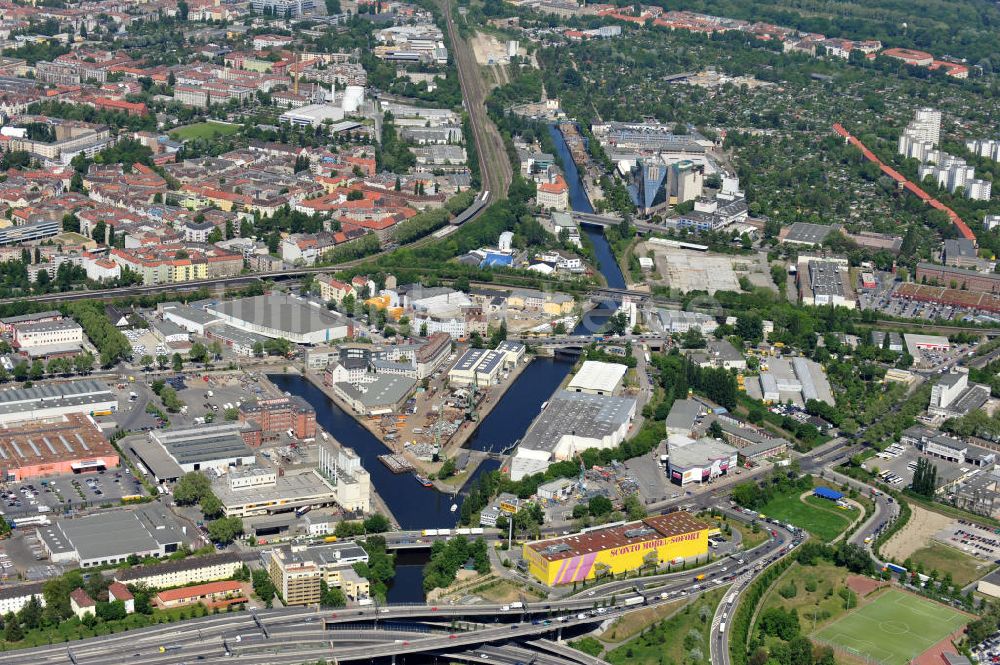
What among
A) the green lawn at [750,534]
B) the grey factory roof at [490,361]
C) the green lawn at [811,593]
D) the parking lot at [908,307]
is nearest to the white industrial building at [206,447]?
the grey factory roof at [490,361]

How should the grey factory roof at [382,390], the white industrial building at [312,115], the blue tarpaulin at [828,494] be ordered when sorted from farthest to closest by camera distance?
the white industrial building at [312,115]
the grey factory roof at [382,390]
the blue tarpaulin at [828,494]

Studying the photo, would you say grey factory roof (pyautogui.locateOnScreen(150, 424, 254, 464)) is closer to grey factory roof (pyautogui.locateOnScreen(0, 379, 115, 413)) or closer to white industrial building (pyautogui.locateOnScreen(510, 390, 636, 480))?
grey factory roof (pyautogui.locateOnScreen(0, 379, 115, 413))

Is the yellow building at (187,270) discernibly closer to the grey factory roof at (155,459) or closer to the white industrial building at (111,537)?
the grey factory roof at (155,459)

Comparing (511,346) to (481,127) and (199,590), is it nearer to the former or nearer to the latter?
(199,590)

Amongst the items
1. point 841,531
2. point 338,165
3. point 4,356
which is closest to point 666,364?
point 841,531

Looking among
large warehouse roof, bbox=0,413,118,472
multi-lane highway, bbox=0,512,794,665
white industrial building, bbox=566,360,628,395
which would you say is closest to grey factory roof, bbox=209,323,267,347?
large warehouse roof, bbox=0,413,118,472

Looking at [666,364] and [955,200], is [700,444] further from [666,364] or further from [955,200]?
[955,200]
